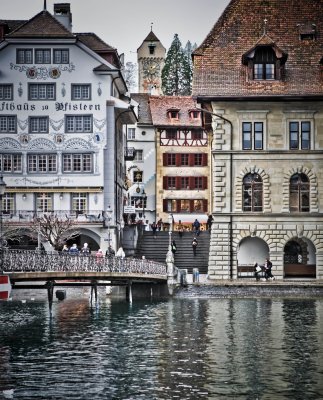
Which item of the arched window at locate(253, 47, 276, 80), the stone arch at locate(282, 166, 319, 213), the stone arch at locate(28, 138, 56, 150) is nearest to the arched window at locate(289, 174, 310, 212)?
the stone arch at locate(282, 166, 319, 213)

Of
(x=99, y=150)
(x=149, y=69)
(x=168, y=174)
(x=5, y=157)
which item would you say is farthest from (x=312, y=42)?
(x=149, y=69)

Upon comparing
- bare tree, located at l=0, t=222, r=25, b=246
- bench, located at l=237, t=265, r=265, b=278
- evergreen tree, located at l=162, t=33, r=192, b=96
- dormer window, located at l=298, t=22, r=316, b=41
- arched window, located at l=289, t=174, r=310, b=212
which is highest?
evergreen tree, located at l=162, t=33, r=192, b=96

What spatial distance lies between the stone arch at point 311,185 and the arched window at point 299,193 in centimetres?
30

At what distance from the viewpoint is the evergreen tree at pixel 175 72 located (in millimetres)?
179000

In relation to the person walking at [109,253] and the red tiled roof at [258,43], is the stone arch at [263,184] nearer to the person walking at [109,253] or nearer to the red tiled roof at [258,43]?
the red tiled roof at [258,43]

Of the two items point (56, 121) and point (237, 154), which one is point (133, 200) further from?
point (237, 154)

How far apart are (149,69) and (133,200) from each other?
60.9m

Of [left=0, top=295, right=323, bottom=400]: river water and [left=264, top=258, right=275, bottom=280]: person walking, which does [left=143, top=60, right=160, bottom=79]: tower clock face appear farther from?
[left=0, top=295, right=323, bottom=400]: river water

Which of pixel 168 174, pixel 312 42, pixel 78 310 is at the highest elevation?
pixel 312 42

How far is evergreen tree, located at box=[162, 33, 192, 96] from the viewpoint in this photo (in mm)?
179000

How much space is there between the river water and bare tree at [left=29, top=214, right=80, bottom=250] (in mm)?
23635

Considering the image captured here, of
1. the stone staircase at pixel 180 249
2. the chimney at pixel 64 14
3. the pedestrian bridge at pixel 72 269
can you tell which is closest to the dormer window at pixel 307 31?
the stone staircase at pixel 180 249

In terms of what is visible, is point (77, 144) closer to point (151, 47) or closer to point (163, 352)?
point (163, 352)

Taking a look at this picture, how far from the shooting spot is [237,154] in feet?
261
